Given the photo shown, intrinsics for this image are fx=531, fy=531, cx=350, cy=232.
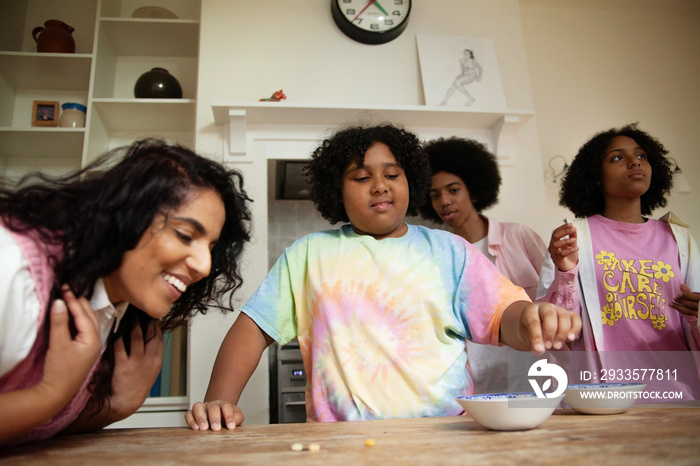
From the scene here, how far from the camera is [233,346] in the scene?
124cm

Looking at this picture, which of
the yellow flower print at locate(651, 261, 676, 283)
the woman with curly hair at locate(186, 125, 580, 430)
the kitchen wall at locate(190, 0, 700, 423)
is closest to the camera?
the woman with curly hair at locate(186, 125, 580, 430)

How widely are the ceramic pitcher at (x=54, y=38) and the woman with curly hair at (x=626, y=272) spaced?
268cm

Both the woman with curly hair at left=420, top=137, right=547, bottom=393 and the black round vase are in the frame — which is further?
the black round vase

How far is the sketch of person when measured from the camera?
8.75ft

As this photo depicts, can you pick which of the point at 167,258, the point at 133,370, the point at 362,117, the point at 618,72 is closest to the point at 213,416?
the point at 133,370

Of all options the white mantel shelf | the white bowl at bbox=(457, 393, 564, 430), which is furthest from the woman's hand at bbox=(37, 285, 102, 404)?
the white mantel shelf

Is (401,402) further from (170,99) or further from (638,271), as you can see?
(170,99)

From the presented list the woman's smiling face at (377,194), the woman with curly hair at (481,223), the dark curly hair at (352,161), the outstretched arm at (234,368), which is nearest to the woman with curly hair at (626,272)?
the woman with curly hair at (481,223)

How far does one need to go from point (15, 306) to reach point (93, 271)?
0.11 metres

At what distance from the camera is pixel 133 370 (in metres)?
1.01

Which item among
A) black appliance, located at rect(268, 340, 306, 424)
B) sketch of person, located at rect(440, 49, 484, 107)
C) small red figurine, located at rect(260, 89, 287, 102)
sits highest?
sketch of person, located at rect(440, 49, 484, 107)

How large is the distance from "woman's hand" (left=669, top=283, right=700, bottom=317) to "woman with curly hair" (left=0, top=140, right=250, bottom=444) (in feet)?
4.51

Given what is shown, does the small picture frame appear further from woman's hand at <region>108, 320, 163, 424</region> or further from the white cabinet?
woman's hand at <region>108, 320, 163, 424</region>

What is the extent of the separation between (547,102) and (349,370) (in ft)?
8.99
